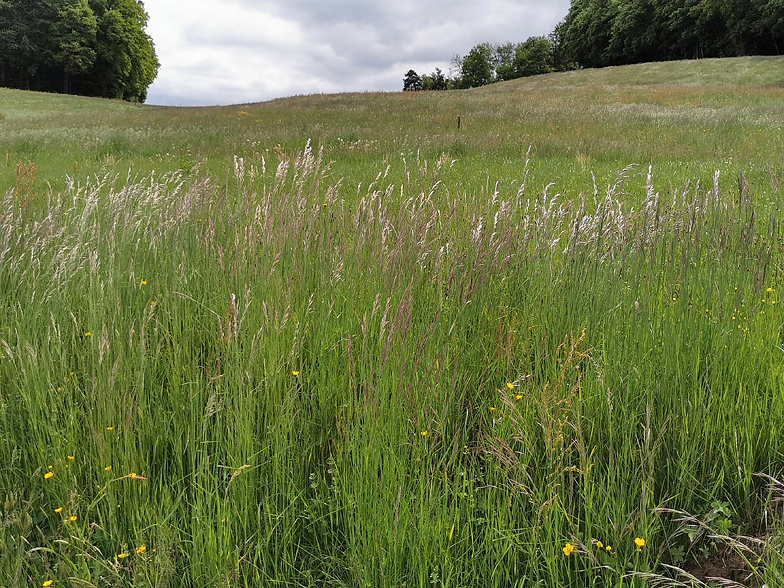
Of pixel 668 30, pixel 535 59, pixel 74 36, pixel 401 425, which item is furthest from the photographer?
pixel 535 59

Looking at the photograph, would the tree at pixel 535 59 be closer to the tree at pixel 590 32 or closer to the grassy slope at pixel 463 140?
the tree at pixel 590 32

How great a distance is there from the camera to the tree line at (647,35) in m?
47.7

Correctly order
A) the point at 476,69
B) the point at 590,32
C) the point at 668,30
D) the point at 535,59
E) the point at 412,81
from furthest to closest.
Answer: the point at 412,81
the point at 535,59
the point at 476,69
the point at 590,32
the point at 668,30

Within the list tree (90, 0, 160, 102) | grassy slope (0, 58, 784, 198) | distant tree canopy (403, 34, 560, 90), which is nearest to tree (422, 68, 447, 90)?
distant tree canopy (403, 34, 560, 90)

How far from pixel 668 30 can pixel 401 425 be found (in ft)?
235

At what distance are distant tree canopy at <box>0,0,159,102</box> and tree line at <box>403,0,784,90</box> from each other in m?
47.5

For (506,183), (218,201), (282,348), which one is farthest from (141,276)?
(506,183)

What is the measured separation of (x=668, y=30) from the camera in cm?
5712

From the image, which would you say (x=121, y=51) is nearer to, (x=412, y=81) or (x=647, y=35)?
(x=412, y=81)

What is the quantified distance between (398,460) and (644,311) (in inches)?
48.9

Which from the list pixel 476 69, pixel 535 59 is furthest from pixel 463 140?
pixel 535 59

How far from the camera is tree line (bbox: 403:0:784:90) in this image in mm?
47688

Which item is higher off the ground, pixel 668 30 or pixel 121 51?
pixel 668 30

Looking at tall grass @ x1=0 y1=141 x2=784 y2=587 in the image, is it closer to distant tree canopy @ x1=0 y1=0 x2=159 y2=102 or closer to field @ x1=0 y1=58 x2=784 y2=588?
field @ x1=0 y1=58 x2=784 y2=588
